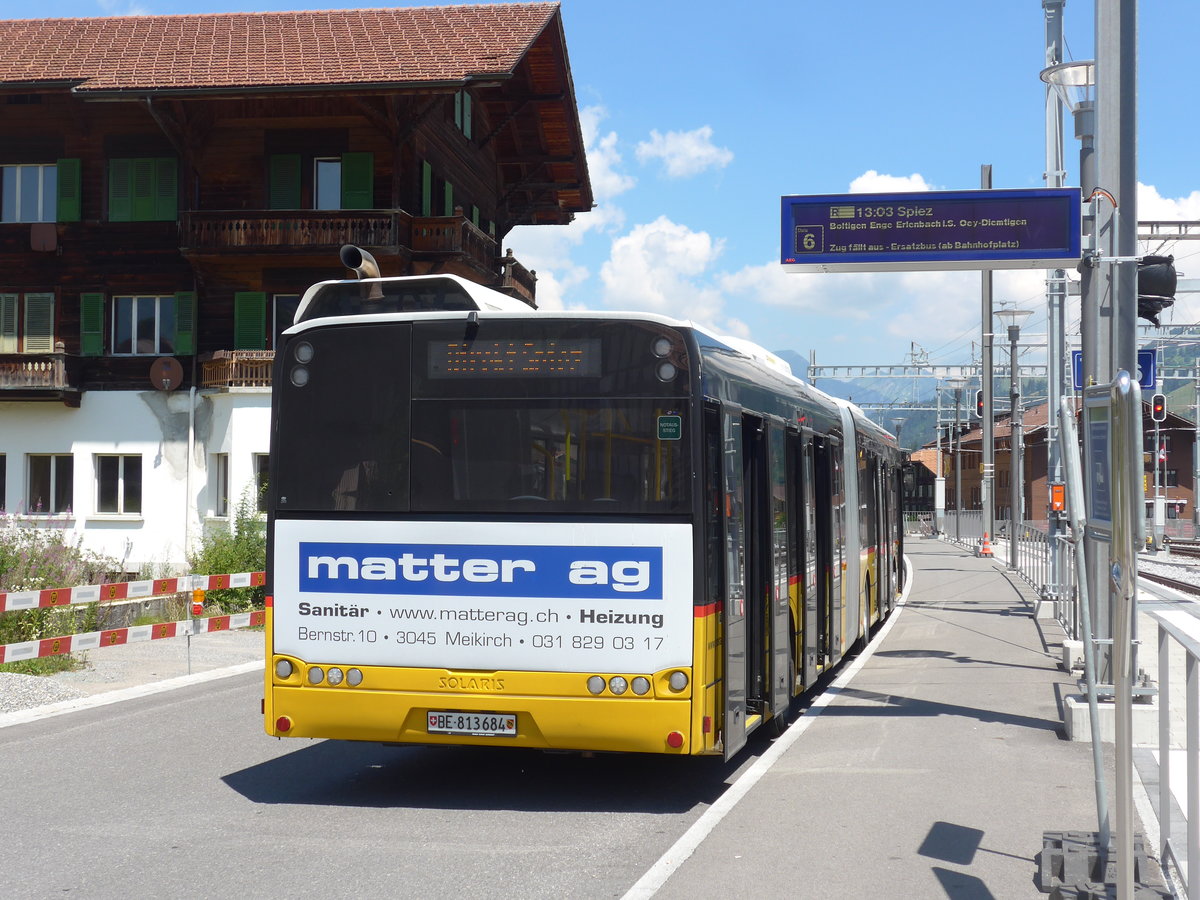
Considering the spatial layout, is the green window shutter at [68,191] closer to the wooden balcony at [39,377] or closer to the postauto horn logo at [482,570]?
the wooden balcony at [39,377]

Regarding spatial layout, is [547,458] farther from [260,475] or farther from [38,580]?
[260,475]

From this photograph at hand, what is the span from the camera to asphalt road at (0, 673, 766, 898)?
256 inches

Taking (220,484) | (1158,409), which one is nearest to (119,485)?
(220,484)

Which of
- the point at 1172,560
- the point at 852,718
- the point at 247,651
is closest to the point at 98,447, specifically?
the point at 247,651

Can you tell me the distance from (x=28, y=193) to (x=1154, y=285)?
28.9 m

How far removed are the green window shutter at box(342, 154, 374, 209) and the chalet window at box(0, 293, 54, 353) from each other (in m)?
7.71

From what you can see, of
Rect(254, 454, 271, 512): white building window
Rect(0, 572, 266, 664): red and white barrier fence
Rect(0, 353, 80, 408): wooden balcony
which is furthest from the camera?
Rect(0, 353, 80, 408): wooden balcony

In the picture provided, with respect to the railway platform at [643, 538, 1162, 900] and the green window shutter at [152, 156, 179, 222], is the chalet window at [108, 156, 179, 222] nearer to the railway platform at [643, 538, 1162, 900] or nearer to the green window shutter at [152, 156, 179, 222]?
the green window shutter at [152, 156, 179, 222]

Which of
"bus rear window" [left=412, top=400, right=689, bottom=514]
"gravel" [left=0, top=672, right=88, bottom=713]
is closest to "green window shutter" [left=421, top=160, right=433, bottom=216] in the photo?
"gravel" [left=0, top=672, right=88, bottom=713]

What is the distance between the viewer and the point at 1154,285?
11430 millimetres

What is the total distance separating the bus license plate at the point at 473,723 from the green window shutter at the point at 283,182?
84.5 ft

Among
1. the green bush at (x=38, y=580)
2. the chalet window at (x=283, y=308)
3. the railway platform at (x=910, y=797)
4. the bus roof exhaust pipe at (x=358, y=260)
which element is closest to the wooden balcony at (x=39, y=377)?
the chalet window at (x=283, y=308)

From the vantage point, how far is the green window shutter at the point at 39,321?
3347cm

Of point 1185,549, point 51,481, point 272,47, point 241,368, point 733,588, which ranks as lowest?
point 1185,549
